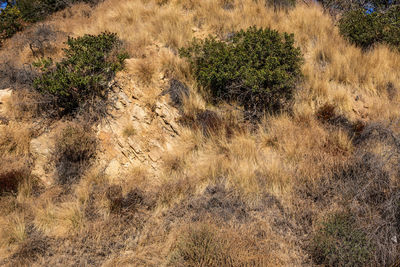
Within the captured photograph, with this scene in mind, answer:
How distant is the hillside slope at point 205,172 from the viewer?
131 inches

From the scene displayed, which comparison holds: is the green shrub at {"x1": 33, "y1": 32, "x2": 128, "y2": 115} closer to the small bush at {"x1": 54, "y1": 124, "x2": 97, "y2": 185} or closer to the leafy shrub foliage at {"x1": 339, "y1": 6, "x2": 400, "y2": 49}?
the small bush at {"x1": 54, "y1": 124, "x2": 97, "y2": 185}

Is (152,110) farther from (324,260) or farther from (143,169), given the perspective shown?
(324,260)

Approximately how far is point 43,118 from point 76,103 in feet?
2.58

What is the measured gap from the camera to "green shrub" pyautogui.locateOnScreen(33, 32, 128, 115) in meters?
5.60

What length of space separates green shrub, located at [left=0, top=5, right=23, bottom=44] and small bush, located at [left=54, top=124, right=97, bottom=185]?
7834mm

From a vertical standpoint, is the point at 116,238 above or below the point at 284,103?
below

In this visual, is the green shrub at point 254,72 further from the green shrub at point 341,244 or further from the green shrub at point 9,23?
the green shrub at point 9,23

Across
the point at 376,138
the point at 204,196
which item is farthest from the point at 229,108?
the point at 376,138

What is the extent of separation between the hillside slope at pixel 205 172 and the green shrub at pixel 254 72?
31cm

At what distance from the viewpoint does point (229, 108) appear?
5.76m

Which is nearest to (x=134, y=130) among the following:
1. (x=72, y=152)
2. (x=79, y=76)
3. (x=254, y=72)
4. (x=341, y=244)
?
(x=72, y=152)

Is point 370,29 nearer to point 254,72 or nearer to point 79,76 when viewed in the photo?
point 254,72

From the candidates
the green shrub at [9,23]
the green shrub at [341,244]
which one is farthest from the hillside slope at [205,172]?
the green shrub at [9,23]

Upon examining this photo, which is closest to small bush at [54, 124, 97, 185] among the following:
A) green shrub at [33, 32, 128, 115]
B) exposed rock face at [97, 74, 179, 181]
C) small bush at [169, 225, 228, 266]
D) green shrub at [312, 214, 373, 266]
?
exposed rock face at [97, 74, 179, 181]
